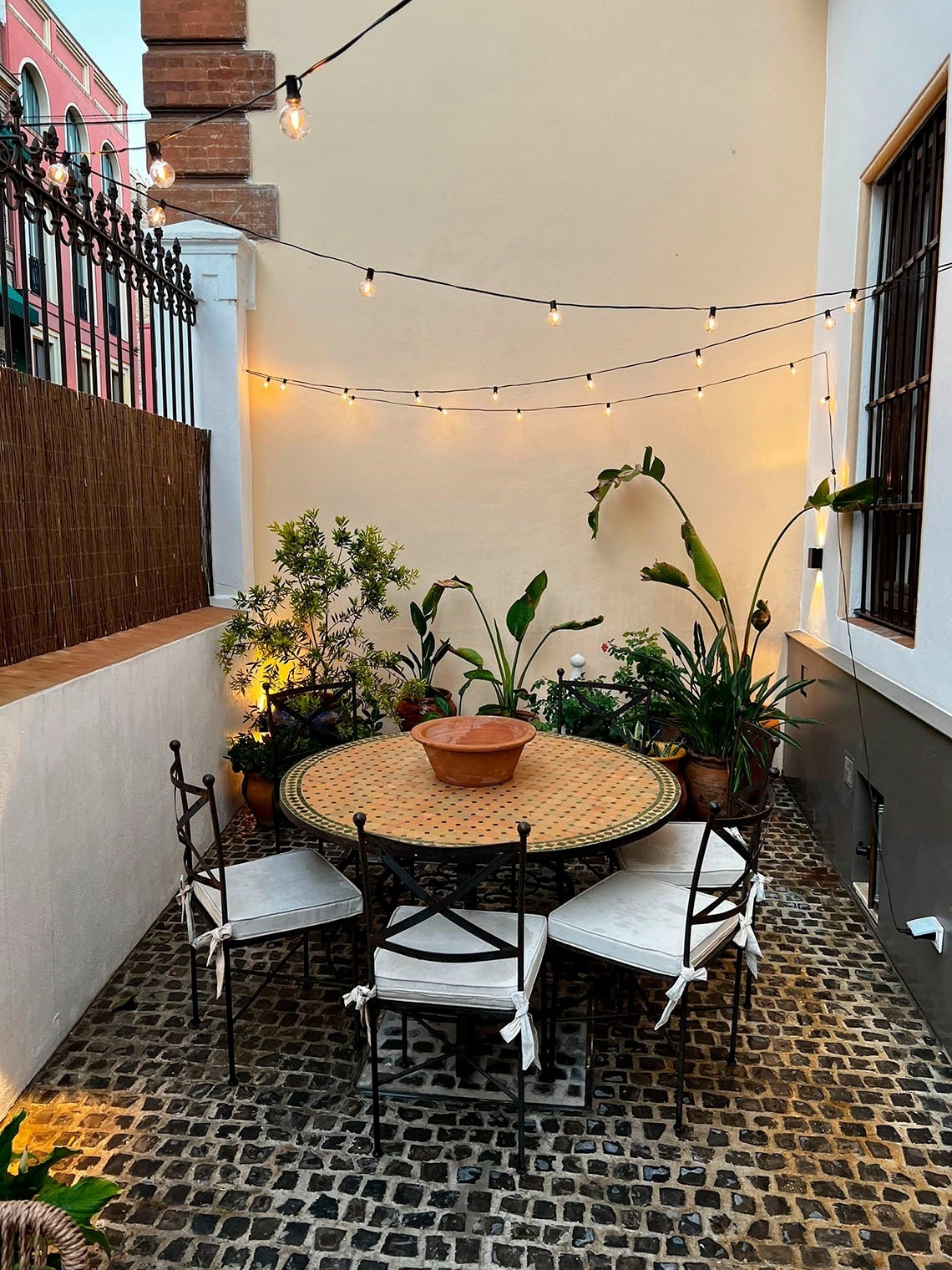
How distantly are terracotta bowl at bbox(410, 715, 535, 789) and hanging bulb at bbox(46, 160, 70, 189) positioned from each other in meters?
2.49

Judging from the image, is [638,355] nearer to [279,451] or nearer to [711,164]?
[711,164]

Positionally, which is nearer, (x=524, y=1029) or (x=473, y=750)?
(x=524, y=1029)

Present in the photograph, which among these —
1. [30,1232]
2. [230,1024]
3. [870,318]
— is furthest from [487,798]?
[870,318]

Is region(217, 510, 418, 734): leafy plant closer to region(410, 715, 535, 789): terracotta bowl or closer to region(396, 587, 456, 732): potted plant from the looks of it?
region(396, 587, 456, 732): potted plant

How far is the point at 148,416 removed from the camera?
157 inches

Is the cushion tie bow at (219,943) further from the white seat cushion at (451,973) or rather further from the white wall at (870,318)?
the white wall at (870,318)

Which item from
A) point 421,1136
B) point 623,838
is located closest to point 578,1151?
point 421,1136

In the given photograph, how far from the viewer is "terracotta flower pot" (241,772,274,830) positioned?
4.50 meters

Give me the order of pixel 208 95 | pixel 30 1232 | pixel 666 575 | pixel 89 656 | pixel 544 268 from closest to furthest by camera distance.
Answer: pixel 30 1232, pixel 89 656, pixel 666 575, pixel 208 95, pixel 544 268

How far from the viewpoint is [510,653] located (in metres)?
5.57

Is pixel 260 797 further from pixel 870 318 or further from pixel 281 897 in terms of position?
pixel 870 318

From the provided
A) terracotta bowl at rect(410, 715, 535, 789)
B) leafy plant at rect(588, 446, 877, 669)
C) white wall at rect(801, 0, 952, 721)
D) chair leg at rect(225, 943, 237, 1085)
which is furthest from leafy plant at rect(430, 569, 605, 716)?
chair leg at rect(225, 943, 237, 1085)

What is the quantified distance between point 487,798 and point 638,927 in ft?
2.10

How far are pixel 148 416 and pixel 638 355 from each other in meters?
3.09
